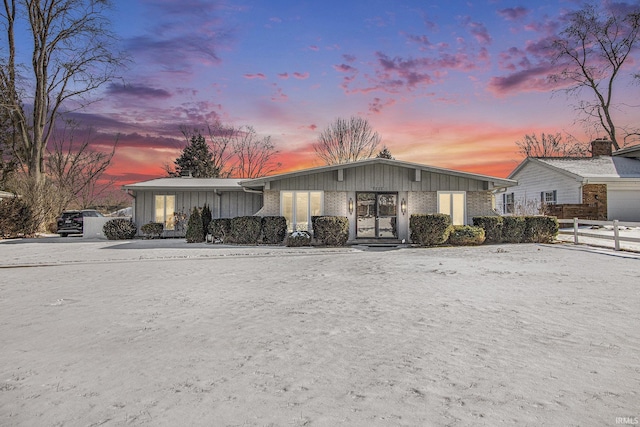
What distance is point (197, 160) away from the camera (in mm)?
43875

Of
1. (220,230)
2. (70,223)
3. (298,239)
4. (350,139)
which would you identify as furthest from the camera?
(350,139)

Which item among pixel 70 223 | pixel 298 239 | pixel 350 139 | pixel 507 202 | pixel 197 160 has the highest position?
pixel 350 139

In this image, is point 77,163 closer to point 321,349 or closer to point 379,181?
point 379,181

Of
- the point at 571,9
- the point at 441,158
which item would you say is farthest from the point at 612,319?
the point at 571,9

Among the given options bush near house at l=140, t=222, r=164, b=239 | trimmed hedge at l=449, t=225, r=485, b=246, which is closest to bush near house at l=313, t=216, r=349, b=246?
trimmed hedge at l=449, t=225, r=485, b=246

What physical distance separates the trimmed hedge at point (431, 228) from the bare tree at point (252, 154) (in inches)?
1348

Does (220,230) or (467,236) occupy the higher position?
(220,230)

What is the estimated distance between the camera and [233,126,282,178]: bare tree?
47.8 meters

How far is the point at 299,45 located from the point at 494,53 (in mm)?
8802

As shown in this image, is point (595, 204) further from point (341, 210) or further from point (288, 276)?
point (288, 276)

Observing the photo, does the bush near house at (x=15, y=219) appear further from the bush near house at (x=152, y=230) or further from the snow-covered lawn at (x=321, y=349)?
the snow-covered lawn at (x=321, y=349)

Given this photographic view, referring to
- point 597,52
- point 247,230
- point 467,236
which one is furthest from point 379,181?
point 597,52

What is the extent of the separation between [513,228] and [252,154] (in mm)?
37229

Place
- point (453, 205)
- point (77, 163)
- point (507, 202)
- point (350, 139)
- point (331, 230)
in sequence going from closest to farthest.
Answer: point (331, 230)
point (453, 205)
point (507, 202)
point (77, 163)
point (350, 139)
